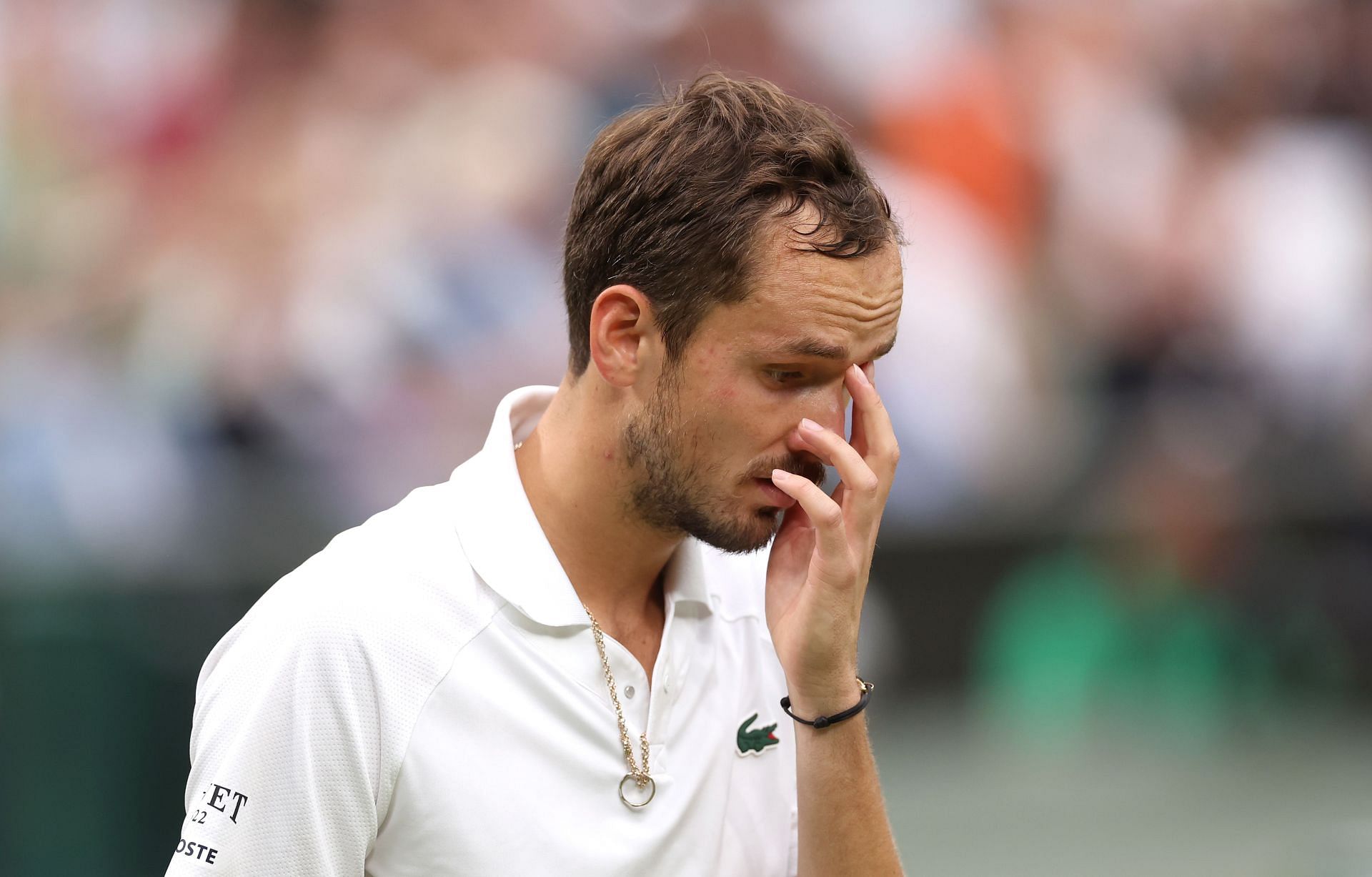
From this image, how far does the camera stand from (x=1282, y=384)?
6602 mm

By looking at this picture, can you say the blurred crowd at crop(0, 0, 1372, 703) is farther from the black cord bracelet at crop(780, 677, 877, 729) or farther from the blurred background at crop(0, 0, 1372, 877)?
the black cord bracelet at crop(780, 677, 877, 729)

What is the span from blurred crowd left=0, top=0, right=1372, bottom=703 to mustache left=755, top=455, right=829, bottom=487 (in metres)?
3.08

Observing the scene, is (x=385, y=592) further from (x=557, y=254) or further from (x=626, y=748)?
(x=557, y=254)

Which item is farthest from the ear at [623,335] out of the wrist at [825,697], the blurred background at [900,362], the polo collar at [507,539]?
the blurred background at [900,362]

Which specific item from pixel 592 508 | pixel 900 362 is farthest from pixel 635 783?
pixel 900 362

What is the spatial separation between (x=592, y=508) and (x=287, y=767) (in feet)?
1.84

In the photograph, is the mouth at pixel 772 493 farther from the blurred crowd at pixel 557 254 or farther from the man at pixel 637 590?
the blurred crowd at pixel 557 254

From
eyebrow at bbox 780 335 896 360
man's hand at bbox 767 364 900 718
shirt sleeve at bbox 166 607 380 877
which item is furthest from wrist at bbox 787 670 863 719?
shirt sleeve at bbox 166 607 380 877

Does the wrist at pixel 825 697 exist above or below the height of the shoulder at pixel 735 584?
below

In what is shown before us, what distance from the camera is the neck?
212 centimetres

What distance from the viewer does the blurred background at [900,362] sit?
4.91m

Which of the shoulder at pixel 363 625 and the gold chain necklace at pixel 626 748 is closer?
the shoulder at pixel 363 625

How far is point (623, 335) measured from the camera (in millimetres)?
2100

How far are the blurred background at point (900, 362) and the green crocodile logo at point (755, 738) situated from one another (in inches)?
103
